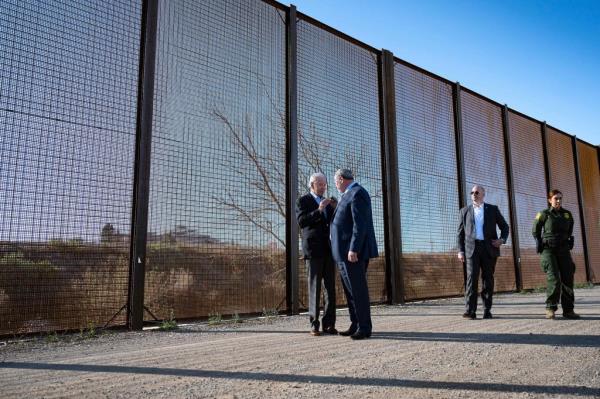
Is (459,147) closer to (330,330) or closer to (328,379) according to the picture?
(330,330)

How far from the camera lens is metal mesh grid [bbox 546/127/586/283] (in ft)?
43.5

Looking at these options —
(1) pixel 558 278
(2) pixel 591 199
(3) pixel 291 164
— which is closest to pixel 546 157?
(2) pixel 591 199

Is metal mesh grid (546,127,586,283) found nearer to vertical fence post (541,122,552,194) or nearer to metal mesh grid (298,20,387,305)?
vertical fence post (541,122,552,194)

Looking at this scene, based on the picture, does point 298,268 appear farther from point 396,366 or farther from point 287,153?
point 396,366

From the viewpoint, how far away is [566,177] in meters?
13.8

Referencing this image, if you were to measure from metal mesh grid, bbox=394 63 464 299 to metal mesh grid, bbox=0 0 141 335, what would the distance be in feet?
16.1

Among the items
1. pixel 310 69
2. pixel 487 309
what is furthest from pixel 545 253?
pixel 310 69

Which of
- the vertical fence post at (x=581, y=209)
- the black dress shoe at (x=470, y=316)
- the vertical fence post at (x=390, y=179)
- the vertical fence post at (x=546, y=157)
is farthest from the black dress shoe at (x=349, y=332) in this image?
the vertical fence post at (x=581, y=209)

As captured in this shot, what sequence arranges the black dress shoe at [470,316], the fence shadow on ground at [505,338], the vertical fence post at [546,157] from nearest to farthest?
the fence shadow on ground at [505,338], the black dress shoe at [470,316], the vertical fence post at [546,157]

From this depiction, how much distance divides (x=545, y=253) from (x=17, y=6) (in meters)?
6.53

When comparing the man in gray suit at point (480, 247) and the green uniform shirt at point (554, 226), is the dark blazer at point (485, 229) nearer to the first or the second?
the man in gray suit at point (480, 247)

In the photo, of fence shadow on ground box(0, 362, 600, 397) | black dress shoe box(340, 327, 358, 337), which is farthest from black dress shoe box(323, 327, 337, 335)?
fence shadow on ground box(0, 362, 600, 397)

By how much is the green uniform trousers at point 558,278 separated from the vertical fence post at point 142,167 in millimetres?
4738

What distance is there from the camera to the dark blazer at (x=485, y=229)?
19.7 feet
